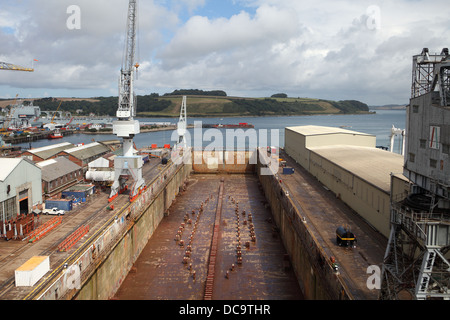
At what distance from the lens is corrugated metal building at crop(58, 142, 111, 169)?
144ft

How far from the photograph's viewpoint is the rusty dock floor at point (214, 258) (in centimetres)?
2280

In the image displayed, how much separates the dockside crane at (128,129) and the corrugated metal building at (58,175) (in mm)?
5867

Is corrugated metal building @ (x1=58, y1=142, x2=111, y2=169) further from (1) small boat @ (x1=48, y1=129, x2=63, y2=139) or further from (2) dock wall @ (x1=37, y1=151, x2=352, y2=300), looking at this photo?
(1) small boat @ (x1=48, y1=129, x2=63, y2=139)

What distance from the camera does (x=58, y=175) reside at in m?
34.2

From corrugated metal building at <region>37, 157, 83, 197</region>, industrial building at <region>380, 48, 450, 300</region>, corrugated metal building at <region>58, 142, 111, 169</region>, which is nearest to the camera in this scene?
industrial building at <region>380, 48, 450, 300</region>

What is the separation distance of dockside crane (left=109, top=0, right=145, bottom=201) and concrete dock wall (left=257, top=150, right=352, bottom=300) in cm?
1259

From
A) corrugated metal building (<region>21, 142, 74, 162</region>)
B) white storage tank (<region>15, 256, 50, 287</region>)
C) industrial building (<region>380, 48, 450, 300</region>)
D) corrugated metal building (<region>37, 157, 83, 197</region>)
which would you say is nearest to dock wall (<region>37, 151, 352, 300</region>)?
white storage tank (<region>15, 256, 50, 287</region>)

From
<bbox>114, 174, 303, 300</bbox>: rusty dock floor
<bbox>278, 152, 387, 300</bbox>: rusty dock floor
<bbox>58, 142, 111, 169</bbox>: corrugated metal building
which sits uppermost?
<bbox>58, 142, 111, 169</bbox>: corrugated metal building

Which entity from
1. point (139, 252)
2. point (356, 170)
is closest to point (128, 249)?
point (139, 252)

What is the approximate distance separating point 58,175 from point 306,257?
79.5ft

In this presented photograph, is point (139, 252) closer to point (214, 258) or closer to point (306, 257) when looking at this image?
point (214, 258)
